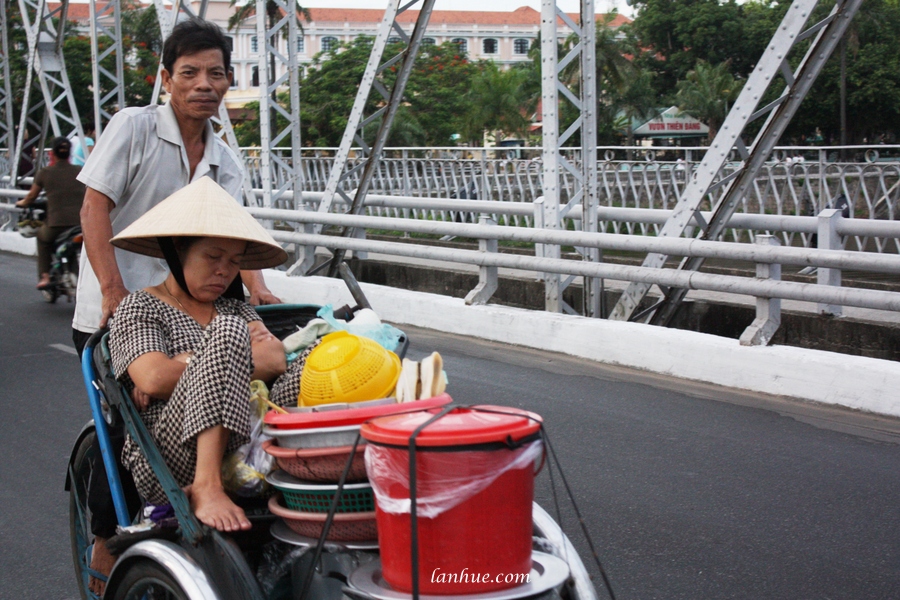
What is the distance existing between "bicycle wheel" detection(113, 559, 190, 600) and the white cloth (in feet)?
3.57

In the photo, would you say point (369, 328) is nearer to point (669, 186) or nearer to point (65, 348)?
point (65, 348)

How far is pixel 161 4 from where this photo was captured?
45.6 feet

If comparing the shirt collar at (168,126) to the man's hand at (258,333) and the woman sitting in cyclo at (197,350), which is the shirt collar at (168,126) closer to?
the woman sitting in cyclo at (197,350)

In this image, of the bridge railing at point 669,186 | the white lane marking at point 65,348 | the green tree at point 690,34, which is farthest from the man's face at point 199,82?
the green tree at point 690,34

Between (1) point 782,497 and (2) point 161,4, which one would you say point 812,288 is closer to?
(1) point 782,497

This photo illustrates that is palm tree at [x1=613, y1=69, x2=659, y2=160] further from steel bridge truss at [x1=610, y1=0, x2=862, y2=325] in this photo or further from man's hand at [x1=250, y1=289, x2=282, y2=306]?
man's hand at [x1=250, y1=289, x2=282, y2=306]

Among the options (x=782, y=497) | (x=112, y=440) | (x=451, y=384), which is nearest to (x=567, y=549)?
(x=112, y=440)

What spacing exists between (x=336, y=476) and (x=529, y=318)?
635 cm

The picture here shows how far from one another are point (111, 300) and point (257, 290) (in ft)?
1.85

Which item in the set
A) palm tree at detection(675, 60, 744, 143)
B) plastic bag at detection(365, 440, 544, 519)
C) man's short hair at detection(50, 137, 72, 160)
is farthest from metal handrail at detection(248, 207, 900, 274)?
palm tree at detection(675, 60, 744, 143)

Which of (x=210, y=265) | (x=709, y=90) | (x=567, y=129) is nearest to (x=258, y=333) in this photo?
(x=210, y=265)

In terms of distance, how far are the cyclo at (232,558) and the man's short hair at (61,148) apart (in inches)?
378

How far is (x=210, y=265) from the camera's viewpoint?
3.07 m

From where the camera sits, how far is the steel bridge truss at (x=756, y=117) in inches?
298
